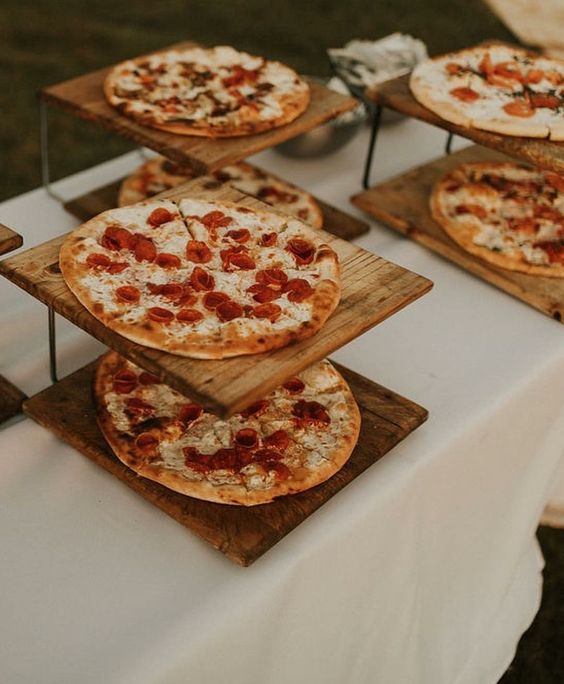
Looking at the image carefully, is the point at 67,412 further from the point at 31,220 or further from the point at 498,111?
the point at 498,111

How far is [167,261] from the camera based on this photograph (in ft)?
5.76

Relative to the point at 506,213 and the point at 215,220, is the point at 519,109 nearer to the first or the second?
the point at 506,213

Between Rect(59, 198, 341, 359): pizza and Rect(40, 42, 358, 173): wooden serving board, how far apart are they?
0.28 meters

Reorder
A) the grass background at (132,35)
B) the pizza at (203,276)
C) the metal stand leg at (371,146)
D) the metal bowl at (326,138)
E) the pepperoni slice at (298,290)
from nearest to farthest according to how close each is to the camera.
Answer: the pizza at (203,276) → the pepperoni slice at (298,290) → the metal stand leg at (371,146) → the metal bowl at (326,138) → the grass background at (132,35)

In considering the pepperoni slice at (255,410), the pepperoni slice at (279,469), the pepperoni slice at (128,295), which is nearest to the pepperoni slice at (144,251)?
the pepperoni slice at (128,295)

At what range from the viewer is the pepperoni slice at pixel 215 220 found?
1880mm

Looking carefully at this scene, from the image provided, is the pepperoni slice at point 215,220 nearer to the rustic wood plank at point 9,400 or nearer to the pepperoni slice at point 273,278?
the pepperoni slice at point 273,278

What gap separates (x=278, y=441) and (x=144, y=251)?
45 centimetres

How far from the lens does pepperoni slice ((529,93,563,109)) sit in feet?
8.01

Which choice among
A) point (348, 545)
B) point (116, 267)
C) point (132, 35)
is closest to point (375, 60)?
point (116, 267)

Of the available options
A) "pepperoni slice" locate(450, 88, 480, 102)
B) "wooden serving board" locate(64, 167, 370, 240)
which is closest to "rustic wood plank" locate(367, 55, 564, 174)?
"pepperoni slice" locate(450, 88, 480, 102)

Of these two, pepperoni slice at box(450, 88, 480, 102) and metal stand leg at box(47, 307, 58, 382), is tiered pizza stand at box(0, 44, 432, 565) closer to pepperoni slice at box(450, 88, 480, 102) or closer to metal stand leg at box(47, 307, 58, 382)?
metal stand leg at box(47, 307, 58, 382)

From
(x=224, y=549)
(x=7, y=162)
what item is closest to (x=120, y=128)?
(x=224, y=549)

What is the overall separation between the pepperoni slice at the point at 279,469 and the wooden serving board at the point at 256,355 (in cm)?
22
